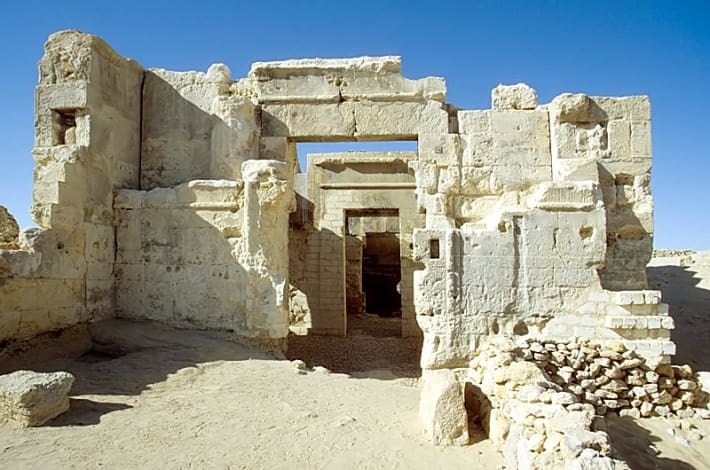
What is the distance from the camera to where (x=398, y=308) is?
58.3ft

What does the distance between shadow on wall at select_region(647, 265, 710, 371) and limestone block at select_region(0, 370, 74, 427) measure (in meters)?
8.45

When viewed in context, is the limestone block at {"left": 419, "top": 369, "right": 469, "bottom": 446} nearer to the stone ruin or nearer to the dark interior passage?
the stone ruin

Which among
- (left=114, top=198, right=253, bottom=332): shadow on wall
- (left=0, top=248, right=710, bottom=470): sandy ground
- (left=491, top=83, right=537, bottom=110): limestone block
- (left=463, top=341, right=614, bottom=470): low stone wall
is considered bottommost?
(left=0, top=248, right=710, bottom=470): sandy ground

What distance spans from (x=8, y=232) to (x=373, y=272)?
1207 centimetres

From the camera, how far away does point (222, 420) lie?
4660mm

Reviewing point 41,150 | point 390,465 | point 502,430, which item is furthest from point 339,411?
point 41,150

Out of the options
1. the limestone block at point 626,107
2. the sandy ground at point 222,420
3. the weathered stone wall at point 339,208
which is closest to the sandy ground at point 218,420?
the sandy ground at point 222,420

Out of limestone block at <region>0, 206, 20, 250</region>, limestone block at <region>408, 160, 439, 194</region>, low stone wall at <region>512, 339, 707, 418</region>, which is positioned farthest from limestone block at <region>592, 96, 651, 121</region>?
limestone block at <region>0, 206, 20, 250</region>

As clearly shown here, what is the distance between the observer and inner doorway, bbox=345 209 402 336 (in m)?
13.2

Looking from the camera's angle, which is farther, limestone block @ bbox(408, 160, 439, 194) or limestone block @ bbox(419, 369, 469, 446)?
limestone block @ bbox(408, 160, 439, 194)

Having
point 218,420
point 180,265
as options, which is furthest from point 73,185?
point 218,420

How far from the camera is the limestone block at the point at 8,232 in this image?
638 cm

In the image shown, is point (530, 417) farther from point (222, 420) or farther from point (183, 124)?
point (183, 124)

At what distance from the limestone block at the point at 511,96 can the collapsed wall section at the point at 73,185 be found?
5339mm
